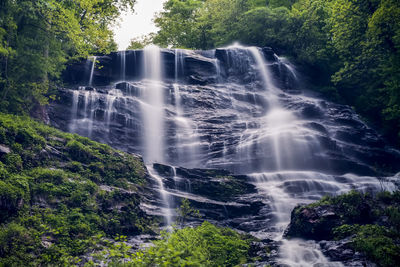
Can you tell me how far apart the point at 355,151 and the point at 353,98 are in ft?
34.2

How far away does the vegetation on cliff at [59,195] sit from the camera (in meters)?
7.75

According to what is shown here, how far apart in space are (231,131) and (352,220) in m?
10.6

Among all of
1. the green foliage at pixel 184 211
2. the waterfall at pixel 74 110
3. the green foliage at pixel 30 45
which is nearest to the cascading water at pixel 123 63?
the waterfall at pixel 74 110

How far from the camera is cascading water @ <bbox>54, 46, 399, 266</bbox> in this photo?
14.9m

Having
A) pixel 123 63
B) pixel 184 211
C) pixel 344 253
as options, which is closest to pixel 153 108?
pixel 123 63

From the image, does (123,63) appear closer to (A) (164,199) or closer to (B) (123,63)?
(B) (123,63)

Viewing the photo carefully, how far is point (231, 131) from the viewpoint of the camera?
20734mm

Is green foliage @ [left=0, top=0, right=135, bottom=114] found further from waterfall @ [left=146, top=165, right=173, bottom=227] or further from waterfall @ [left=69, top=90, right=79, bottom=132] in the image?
waterfall @ [left=146, top=165, right=173, bottom=227]

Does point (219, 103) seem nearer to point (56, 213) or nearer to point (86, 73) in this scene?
point (86, 73)

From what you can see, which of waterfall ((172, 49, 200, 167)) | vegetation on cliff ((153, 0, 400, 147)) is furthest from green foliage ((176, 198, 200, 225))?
vegetation on cliff ((153, 0, 400, 147))

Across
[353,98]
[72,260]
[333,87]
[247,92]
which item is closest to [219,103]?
[247,92]

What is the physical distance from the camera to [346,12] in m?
21.5

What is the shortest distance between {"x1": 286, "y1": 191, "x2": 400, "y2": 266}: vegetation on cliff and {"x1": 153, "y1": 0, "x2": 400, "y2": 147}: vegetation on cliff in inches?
429

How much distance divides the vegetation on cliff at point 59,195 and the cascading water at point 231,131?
213cm
